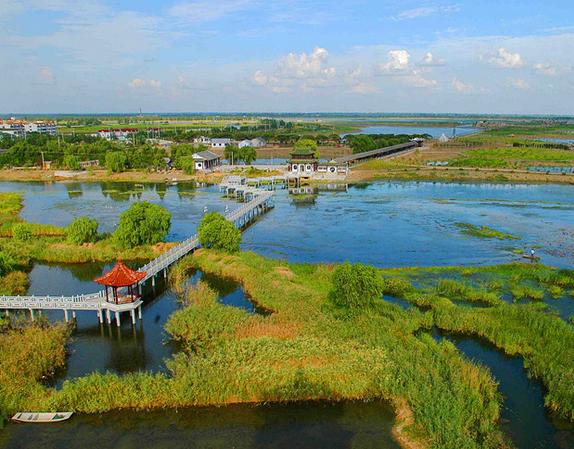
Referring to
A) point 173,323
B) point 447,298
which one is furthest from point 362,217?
point 173,323

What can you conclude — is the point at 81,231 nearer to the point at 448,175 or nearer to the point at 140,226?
the point at 140,226

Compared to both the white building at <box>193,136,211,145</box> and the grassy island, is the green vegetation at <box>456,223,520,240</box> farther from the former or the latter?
the white building at <box>193,136,211,145</box>

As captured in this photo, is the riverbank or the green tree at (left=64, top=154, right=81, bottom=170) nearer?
the riverbank

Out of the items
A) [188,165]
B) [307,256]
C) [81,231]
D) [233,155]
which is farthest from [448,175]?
[81,231]

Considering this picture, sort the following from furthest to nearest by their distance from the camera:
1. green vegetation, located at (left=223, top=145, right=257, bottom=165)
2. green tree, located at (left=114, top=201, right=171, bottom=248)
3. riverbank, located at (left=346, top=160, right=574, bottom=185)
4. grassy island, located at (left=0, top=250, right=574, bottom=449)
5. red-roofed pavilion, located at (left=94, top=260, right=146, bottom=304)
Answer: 1. green vegetation, located at (left=223, top=145, right=257, bottom=165)
2. riverbank, located at (left=346, top=160, right=574, bottom=185)
3. green tree, located at (left=114, top=201, right=171, bottom=248)
4. red-roofed pavilion, located at (left=94, top=260, right=146, bottom=304)
5. grassy island, located at (left=0, top=250, right=574, bottom=449)

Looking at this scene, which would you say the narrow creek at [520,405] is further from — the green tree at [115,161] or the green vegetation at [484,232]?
the green tree at [115,161]

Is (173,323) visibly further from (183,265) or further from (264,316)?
(183,265)

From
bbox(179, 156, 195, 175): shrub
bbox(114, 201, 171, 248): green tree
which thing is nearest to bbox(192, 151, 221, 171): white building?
bbox(179, 156, 195, 175): shrub

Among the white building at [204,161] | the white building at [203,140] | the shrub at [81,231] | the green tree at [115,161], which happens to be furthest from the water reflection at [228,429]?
the white building at [203,140]
